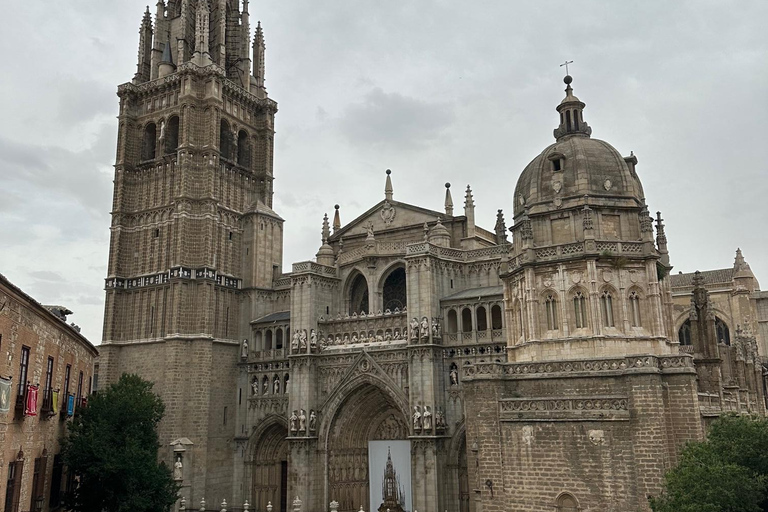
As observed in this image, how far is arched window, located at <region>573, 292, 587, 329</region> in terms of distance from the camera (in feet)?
98.4

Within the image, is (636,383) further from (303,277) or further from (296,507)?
(303,277)

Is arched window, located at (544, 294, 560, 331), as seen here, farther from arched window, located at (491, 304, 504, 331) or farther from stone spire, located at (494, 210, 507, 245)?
Result: stone spire, located at (494, 210, 507, 245)

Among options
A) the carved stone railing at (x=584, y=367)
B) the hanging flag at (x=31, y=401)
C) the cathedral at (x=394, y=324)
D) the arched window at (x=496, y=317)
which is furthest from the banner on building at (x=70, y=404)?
the arched window at (x=496, y=317)

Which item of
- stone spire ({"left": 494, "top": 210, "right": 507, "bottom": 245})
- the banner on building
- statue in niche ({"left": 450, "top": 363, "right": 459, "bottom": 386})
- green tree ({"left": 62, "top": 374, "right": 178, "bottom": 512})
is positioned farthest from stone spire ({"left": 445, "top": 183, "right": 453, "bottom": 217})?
the banner on building

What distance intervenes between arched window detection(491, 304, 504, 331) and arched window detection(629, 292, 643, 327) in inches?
393

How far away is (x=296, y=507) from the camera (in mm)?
38594

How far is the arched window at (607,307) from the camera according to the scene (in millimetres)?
29766

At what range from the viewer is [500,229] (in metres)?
45.6

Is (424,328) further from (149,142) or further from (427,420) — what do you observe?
(149,142)

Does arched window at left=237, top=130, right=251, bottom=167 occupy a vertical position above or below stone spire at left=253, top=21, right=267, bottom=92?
below

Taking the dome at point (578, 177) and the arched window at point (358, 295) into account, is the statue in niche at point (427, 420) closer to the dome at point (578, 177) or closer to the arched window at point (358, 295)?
the arched window at point (358, 295)

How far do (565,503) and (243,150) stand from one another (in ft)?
122

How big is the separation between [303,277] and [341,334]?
446 centimetres

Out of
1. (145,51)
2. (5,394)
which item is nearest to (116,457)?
(5,394)
